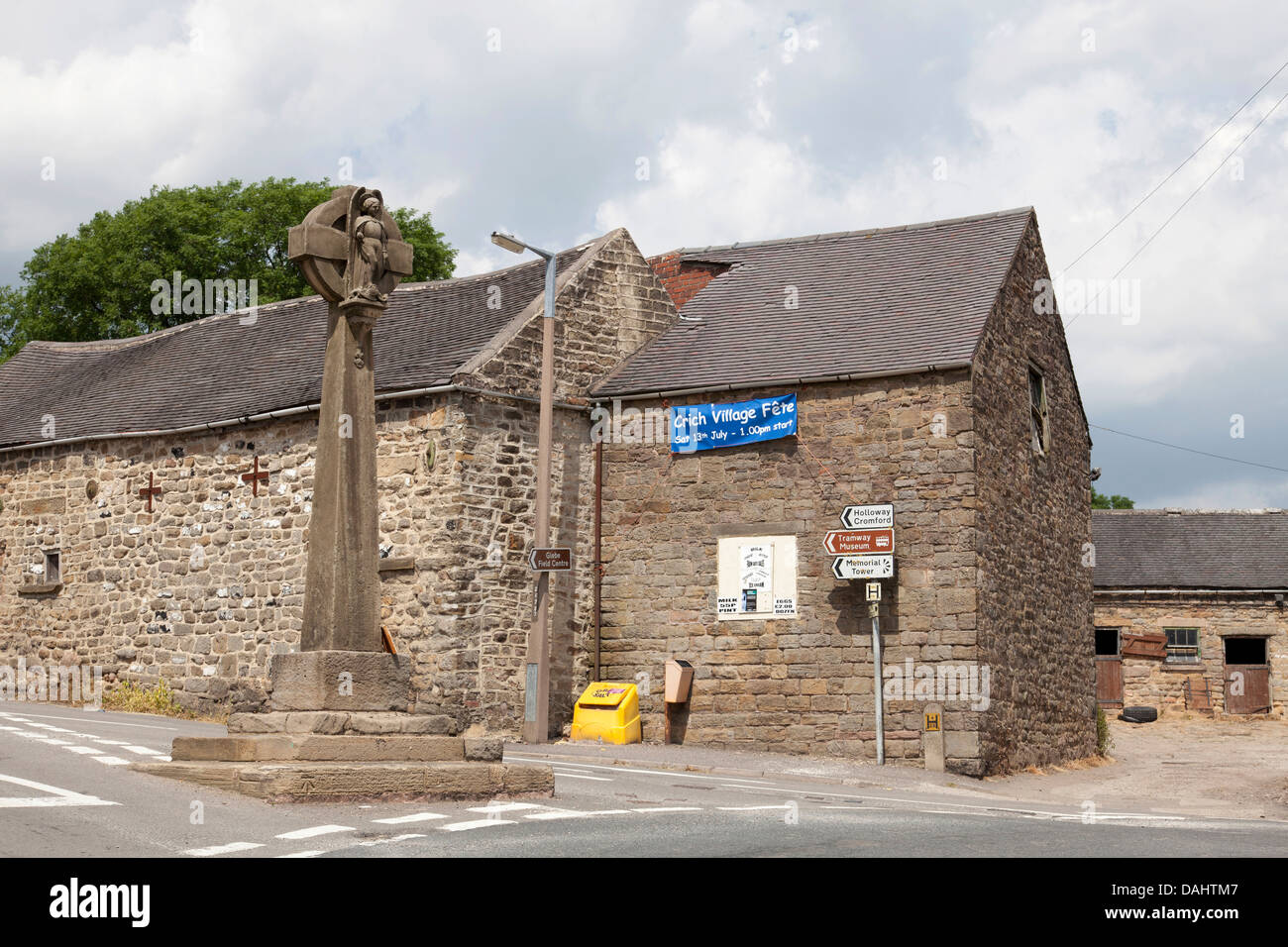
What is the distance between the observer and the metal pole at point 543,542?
19.1 m

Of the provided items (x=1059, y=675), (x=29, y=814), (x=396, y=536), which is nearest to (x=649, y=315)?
(x=396, y=536)

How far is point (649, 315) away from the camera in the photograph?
23.1m

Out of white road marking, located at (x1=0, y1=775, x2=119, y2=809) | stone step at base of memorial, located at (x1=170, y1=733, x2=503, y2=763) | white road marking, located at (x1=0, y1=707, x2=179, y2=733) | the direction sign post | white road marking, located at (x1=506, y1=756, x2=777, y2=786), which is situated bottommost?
white road marking, located at (x1=506, y1=756, x2=777, y2=786)

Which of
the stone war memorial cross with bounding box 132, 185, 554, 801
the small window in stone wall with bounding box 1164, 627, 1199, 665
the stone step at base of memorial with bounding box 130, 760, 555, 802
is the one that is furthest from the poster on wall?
the small window in stone wall with bounding box 1164, 627, 1199, 665

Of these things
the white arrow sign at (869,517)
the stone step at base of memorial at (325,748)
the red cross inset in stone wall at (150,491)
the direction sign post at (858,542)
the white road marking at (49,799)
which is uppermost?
the red cross inset in stone wall at (150,491)

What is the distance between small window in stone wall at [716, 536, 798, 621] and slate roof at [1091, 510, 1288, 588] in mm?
17453

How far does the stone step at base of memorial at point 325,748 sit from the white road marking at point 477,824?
122 centimetres

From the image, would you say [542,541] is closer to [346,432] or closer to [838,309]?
[838,309]

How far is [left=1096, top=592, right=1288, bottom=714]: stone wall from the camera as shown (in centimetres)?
3347

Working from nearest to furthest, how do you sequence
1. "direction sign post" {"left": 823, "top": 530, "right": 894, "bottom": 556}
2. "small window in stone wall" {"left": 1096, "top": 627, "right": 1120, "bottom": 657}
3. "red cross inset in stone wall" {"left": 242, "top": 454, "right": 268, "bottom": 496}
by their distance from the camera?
"direction sign post" {"left": 823, "top": 530, "right": 894, "bottom": 556} → "red cross inset in stone wall" {"left": 242, "top": 454, "right": 268, "bottom": 496} → "small window in stone wall" {"left": 1096, "top": 627, "right": 1120, "bottom": 657}

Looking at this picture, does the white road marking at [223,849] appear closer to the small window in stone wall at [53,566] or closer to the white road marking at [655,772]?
the white road marking at [655,772]

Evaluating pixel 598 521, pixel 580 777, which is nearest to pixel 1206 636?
pixel 598 521

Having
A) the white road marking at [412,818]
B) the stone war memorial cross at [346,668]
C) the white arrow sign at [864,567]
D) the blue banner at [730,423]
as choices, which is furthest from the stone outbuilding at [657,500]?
the white road marking at [412,818]

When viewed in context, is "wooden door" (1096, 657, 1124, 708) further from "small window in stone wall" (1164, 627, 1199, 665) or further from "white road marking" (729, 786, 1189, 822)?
"white road marking" (729, 786, 1189, 822)
